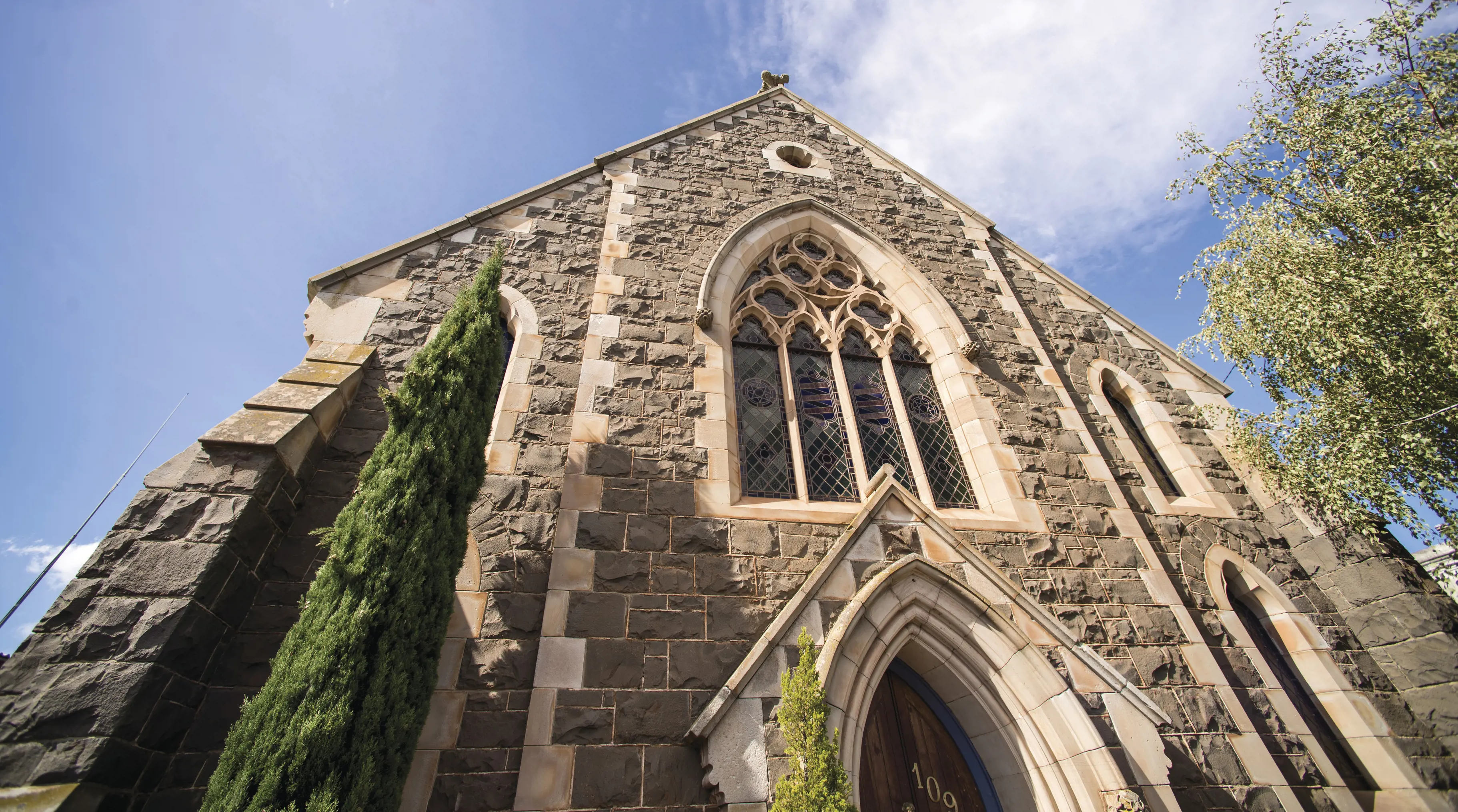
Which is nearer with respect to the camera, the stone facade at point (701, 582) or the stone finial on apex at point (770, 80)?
the stone facade at point (701, 582)

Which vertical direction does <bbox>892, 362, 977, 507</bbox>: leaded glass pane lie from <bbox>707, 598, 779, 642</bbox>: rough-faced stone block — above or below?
above

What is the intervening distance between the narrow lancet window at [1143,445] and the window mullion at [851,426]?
332 centimetres

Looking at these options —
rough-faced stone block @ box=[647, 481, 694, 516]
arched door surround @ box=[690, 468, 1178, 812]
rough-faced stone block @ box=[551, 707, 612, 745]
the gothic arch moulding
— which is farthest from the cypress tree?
the gothic arch moulding

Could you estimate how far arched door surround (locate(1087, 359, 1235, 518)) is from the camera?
6355 mm

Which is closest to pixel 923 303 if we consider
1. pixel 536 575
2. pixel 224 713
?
pixel 536 575

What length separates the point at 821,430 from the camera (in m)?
6.15

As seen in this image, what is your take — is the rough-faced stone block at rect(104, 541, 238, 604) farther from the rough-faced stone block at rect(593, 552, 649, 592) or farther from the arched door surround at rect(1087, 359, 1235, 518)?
the arched door surround at rect(1087, 359, 1235, 518)

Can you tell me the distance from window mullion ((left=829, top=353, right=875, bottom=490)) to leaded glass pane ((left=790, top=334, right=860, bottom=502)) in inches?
1.4

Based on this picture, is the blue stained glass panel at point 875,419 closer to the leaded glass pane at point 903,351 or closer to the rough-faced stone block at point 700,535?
the leaded glass pane at point 903,351

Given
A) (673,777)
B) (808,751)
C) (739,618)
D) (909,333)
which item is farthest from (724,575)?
(909,333)

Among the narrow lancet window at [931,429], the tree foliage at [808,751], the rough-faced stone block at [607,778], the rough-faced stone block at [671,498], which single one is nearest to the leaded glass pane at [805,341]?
the narrow lancet window at [931,429]

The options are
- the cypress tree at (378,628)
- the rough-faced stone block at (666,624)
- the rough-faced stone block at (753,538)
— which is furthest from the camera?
the rough-faced stone block at (753,538)

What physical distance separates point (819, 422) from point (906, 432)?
3.14 feet

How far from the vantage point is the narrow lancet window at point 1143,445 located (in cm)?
671
